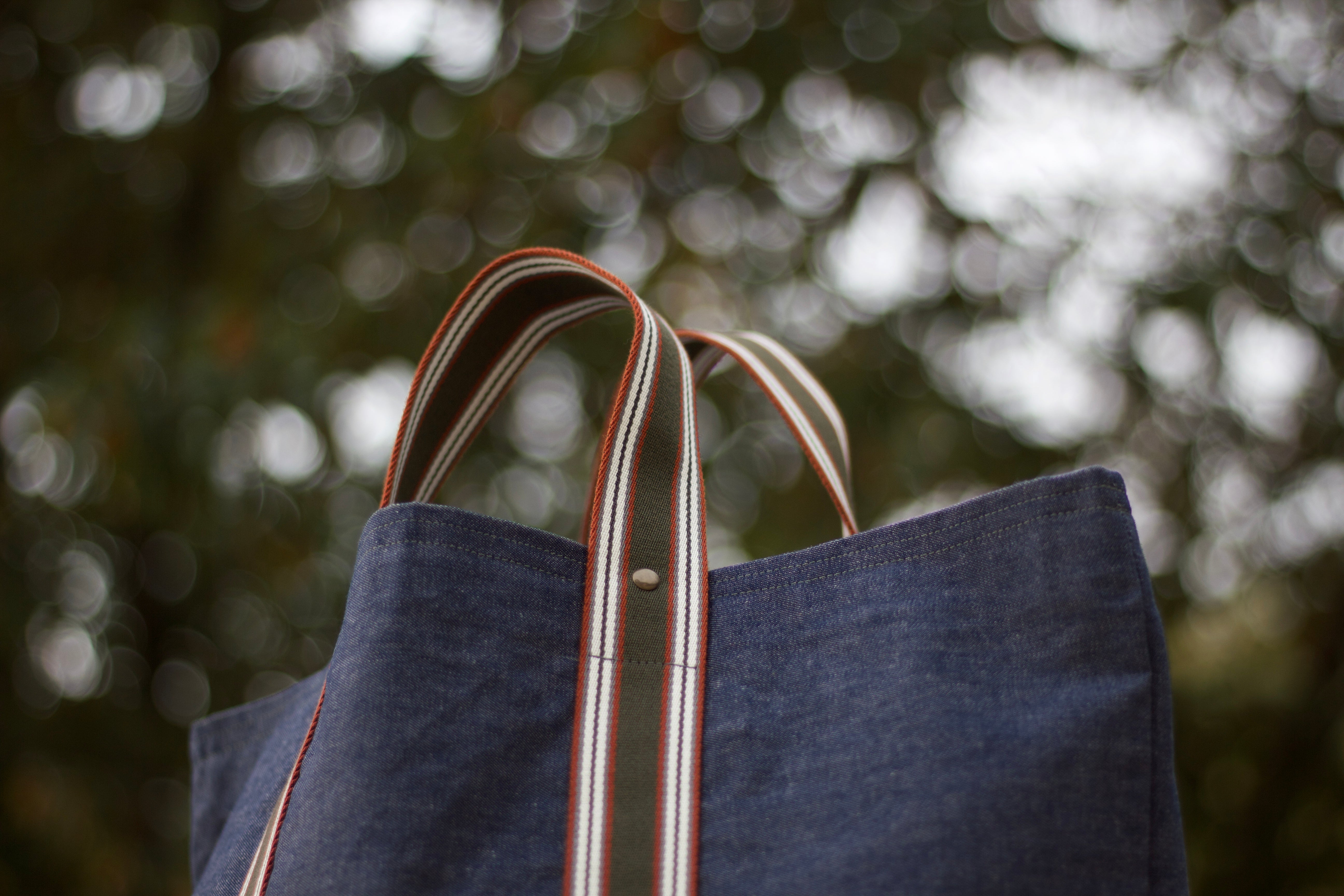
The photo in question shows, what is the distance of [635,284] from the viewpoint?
1.14m

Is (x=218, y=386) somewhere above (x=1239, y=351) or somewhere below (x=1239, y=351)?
below

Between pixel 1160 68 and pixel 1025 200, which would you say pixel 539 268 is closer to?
pixel 1025 200

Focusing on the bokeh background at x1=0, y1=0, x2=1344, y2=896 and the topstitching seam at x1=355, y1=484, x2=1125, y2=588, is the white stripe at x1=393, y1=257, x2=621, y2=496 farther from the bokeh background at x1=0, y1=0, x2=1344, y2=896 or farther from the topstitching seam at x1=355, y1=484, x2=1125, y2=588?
the bokeh background at x1=0, y1=0, x2=1344, y2=896

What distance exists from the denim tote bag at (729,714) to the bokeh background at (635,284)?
2.43 ft

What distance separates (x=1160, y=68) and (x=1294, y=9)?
7.0 inches

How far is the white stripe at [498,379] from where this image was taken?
396mm

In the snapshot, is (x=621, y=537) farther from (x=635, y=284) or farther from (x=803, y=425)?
(x=635, y=284)

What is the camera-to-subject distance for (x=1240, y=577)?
4.33 feet

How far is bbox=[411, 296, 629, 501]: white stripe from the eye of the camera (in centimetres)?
40

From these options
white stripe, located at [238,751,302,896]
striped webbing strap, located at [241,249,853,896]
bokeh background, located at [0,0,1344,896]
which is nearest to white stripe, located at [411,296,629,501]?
striped webbing strap, located at [241,249,853,896]

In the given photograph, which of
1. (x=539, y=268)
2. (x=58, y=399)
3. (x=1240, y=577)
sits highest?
(x=1240, y=577)

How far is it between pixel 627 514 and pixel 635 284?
830 millimetres

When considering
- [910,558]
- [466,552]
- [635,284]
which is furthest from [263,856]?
[635,284]

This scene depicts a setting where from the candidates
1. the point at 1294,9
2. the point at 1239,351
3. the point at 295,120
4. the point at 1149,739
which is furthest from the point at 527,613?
the point at 1294,9
